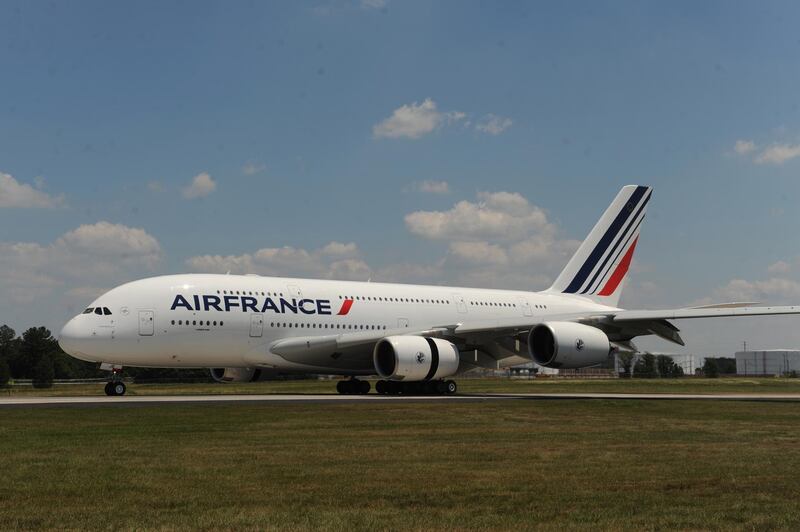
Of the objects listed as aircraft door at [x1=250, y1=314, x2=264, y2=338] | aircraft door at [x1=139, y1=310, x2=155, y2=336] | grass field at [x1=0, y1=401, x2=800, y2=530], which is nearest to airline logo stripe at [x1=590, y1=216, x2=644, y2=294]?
aircraft door at [x1=250, y1=314, x2=264, y2=338]

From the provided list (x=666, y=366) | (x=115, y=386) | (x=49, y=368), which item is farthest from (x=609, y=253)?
(x=666, y=366)

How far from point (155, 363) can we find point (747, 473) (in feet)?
83.1

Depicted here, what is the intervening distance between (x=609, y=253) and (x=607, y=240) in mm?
679

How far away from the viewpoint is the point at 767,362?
144000 millimetres

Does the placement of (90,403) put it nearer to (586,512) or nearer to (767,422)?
(767,422)

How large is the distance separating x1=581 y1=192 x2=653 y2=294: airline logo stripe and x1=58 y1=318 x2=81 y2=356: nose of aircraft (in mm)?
25146

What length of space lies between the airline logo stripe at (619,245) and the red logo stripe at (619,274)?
1.46 feet

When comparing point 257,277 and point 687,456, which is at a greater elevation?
point 257,277

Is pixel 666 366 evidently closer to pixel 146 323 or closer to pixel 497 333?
pixel 497 333

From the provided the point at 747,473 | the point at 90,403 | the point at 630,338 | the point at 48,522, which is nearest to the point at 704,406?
the point at 630,338

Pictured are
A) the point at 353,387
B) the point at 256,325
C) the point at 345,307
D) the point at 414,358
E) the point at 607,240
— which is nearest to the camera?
the point at 414,358

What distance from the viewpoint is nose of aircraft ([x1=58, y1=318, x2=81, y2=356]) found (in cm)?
3155

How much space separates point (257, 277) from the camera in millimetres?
35844

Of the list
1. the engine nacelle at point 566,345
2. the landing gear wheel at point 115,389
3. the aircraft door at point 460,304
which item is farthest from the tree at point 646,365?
the landing gear wheel at point 115,389
